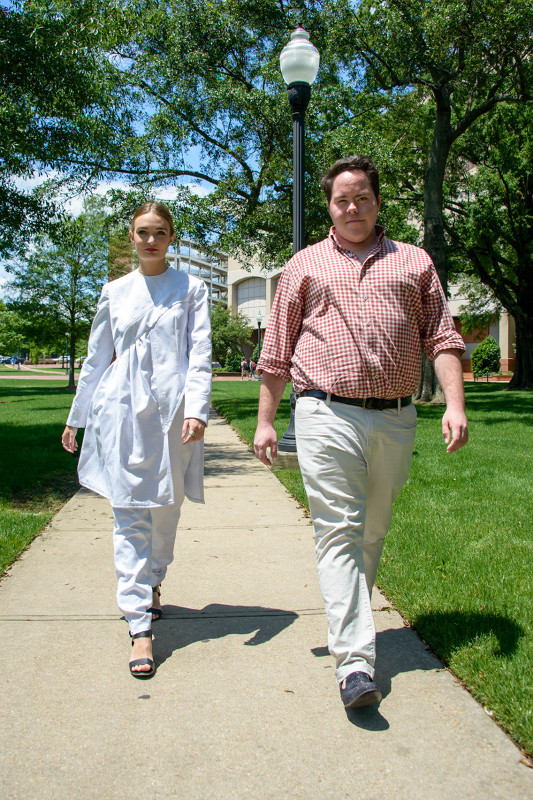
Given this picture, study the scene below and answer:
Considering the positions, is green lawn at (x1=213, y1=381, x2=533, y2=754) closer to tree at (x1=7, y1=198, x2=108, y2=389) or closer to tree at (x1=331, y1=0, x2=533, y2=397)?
tree at (x1=331, y1=0, x2=533, y2=397)

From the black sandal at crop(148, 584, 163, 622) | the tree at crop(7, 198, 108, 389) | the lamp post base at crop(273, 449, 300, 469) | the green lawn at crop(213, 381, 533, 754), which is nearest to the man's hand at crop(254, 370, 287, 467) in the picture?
the black sandal at crop(148, 584, 163, 622)

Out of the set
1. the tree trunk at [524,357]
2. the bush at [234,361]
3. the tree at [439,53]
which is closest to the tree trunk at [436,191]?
the tree at [439,53]

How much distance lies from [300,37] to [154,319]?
5.89 meters

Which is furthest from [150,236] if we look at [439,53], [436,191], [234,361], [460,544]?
[234,361]

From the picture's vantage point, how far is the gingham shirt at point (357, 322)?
2.82 m

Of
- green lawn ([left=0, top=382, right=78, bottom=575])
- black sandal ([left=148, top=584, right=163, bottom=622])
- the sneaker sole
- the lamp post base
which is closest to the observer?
the sneaker sole

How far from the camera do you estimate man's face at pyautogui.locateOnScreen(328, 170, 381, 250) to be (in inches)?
115

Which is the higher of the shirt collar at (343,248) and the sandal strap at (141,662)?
the shirt collar at (343,248)

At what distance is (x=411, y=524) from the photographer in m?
5.47

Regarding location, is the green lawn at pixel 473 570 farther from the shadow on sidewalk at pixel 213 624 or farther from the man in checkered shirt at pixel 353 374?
the shadow on sidewalk at pixel 213 624

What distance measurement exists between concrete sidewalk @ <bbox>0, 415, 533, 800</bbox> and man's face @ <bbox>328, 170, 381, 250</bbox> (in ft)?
6.11

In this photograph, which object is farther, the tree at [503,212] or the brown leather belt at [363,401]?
the tree at [503,212]

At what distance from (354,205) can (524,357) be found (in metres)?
29.5

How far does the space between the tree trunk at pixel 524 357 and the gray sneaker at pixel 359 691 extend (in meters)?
29.2
